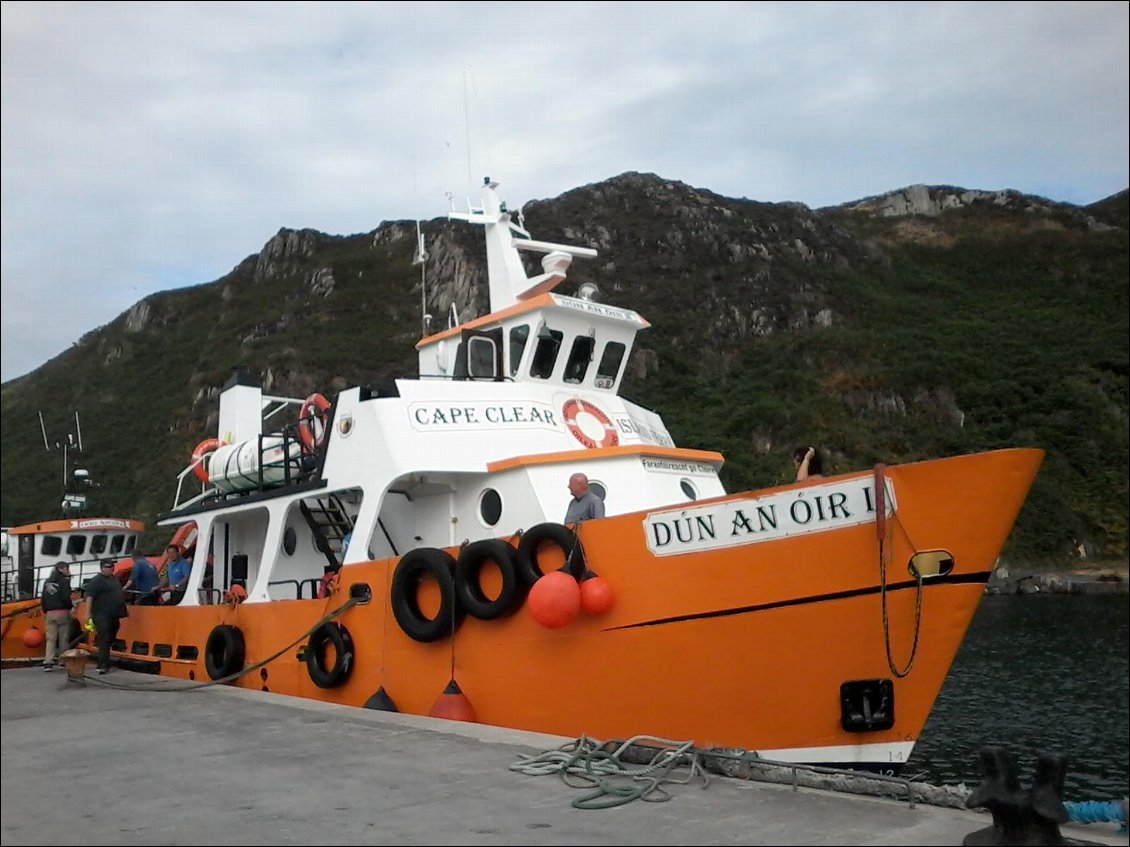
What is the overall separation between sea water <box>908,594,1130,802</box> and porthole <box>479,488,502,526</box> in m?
4.59

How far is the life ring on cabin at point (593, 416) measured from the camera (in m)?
10.4

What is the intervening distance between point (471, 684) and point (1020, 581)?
37234 mm

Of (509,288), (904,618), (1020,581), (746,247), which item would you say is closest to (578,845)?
(904,618)

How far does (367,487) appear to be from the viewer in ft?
31.1

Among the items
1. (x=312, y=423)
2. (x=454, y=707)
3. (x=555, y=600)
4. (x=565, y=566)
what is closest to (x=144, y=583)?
(x=312, y=423)

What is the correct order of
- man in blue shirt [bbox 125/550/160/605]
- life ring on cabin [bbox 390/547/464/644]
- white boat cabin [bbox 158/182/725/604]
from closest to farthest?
life ring on cabin [bbox 390/547/464/644], white boat cabin [bbox 158/182/725/604], man in blue shirt [bbox 125/550/160/605]

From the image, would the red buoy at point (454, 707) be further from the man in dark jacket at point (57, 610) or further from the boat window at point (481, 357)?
the man in dark jacket at point (57, 610)

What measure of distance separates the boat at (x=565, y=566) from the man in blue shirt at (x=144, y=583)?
62 centimetres

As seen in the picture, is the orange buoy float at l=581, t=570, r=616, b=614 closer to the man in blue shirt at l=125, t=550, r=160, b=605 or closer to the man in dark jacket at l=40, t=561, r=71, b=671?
the man in blue shirt at l=125, t=550, r=160, b=605

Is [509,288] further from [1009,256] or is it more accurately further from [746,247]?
[1009,256]

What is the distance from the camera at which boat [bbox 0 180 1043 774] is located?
252 inches

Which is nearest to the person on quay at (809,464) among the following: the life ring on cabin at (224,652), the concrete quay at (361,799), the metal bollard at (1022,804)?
the concrete quay at (361,799)

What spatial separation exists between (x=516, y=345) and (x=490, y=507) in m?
2.17

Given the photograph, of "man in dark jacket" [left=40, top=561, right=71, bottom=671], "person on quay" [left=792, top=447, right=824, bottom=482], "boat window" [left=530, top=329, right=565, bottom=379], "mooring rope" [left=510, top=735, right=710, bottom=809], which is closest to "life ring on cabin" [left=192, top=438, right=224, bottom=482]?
"man in dark jacket" [left=40, top=561, right=71, bottom=671]
